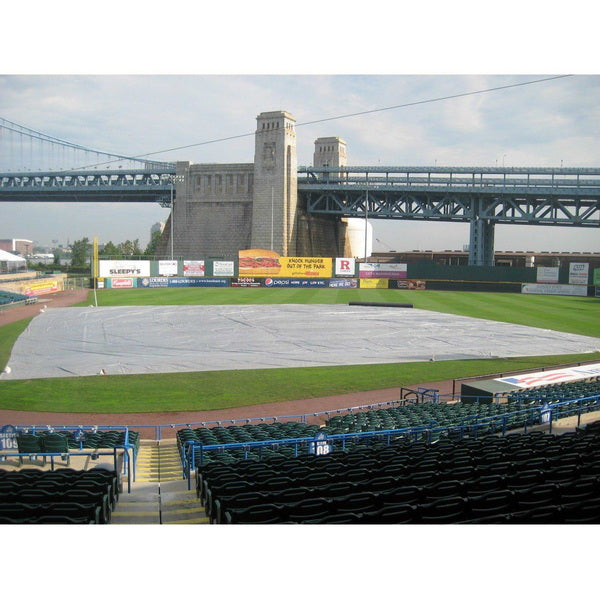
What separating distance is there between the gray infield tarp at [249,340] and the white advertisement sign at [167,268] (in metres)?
25.3

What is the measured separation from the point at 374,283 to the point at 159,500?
65002 mm

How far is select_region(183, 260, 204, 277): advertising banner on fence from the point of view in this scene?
71.3 meters

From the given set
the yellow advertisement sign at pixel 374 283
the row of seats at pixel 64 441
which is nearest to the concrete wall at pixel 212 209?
the yellow advertisement sign at pixel 374 283

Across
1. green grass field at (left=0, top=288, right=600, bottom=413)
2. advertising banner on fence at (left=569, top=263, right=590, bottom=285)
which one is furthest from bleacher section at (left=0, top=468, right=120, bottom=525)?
advertising banner on fence at (left=569, top=263, right=590, bottom=285)

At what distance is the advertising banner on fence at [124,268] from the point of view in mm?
66938

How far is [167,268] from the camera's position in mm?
70562

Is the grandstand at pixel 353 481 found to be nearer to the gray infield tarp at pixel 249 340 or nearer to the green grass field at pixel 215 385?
the green grass field at pixel 215 385

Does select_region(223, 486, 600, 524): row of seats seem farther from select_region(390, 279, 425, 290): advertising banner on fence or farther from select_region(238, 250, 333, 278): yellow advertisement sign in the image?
select_region(390, 279, 425, 290): advertising banner on fence

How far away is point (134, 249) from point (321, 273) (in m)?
89.0

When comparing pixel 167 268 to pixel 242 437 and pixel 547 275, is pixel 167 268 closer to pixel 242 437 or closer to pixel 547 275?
pixel 547 275

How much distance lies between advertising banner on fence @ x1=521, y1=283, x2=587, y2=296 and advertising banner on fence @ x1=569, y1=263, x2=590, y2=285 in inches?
22.4

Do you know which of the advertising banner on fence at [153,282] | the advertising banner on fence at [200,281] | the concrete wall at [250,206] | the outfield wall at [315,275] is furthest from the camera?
the concrete wall at [250,206]

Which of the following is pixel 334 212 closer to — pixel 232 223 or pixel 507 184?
pixel 232 223

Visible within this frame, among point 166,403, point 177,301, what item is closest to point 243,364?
point 166,403
